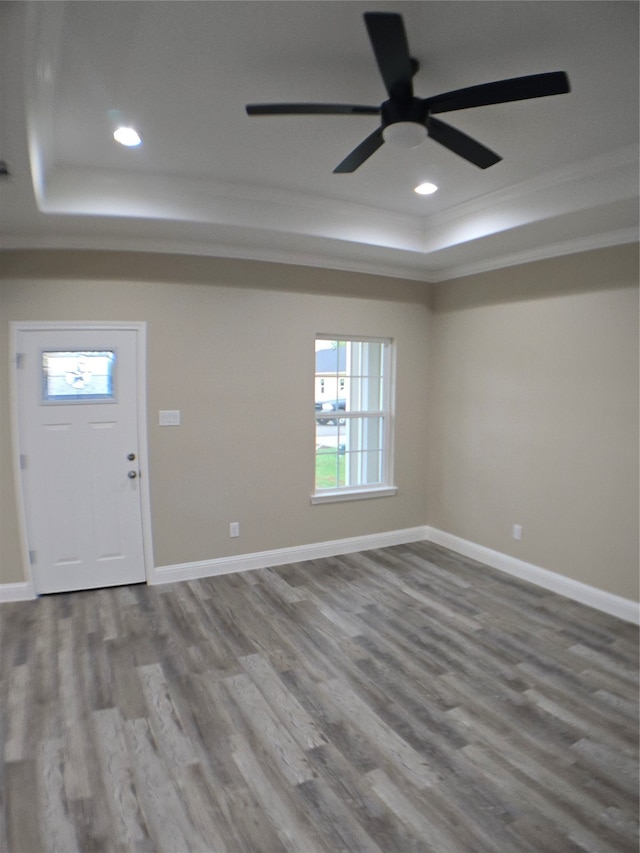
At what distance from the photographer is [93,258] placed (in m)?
3.43

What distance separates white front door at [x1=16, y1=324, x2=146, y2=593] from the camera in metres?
3.38

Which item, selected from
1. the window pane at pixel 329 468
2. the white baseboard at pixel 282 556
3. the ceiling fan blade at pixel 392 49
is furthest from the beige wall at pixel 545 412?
the ceiling fan blade at pixel 392 49

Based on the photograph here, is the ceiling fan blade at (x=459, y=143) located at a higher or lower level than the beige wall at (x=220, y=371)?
higher

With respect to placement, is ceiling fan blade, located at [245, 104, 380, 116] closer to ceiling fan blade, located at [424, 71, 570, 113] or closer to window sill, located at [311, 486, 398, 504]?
ceiling fan blade, located at [424, 71, 570, 113]

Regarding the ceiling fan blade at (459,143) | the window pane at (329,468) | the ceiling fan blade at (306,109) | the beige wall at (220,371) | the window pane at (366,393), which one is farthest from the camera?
the window pane at (366,393)

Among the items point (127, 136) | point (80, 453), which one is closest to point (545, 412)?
point (127, 136)

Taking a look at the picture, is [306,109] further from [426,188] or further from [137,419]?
[137,419]

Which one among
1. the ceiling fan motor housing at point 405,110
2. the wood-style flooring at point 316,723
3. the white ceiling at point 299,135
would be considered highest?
the white ceiling at point 299,135

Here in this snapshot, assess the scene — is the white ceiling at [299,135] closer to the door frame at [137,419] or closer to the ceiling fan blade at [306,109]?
the ceiling fan blade at [306,109]

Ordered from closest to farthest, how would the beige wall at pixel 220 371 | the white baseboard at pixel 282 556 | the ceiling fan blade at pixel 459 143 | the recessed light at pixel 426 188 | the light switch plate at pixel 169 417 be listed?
the ceiling fan blade at pixel 459 143 < the recessed light at pixel 426 188 < the beige wall at pixel 220 371 < the light switch plate at pixel 169 417 < the white baseboard at pixel 282 556

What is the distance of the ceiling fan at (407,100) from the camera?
1523 millimetres

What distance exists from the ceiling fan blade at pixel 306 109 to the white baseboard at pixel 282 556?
3200mm

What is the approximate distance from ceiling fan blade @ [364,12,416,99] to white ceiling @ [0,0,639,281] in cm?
20

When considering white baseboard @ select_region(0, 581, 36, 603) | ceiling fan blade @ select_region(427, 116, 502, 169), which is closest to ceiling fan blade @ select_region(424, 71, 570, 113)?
ceiling fan blade @ select_region(427, 116, 502, 169)
